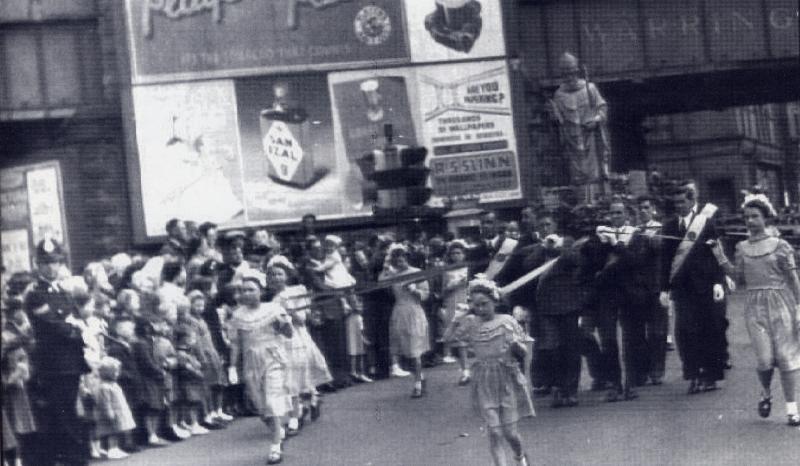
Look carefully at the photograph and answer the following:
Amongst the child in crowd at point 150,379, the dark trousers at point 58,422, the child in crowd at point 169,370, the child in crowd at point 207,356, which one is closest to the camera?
the dark trousers at point 58,422

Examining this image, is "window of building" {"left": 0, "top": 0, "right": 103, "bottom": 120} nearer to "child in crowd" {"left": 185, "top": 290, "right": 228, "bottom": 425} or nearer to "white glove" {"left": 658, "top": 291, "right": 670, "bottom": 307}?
"child in crowd" {"left": 185, "top": 290, "right": 228, "bottom": 425}

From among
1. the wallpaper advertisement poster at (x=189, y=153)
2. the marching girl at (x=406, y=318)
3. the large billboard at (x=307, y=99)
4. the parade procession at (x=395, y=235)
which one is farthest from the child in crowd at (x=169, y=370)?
the large billboard at (x=307, y=99)

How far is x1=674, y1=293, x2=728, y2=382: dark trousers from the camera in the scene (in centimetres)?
937

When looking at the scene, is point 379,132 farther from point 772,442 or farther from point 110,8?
point 772,442

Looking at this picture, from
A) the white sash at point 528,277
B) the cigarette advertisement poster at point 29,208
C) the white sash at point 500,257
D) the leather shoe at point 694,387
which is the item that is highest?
the cigarette advertisement poster at point 29,208

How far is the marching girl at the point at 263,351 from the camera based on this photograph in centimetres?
831

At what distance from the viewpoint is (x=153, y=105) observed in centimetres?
1678

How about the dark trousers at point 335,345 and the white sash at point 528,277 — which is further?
the dark trousers at point 335,345

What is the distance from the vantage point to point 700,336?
30.8 feet

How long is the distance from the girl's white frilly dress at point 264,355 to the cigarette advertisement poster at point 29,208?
14.0 ft

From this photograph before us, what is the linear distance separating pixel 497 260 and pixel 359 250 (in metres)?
2.95

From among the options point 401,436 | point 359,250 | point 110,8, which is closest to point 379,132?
point 110,8

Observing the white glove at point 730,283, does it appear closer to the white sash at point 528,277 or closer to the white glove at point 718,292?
the white glove at point 718,292

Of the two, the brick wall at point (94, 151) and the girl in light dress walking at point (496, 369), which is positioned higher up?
the brick wall at point (94, 151)
